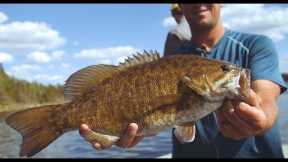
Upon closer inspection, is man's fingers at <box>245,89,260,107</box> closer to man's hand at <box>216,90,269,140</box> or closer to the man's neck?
man's hand at <box>216,90,269,140</box>

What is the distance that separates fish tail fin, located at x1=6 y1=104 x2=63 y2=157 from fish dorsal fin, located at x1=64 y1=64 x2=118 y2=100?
14 cm

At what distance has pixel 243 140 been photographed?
10.6 ft

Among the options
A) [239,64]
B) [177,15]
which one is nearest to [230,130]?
[239,64]

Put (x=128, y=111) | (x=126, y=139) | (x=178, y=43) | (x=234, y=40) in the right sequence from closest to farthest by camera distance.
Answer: (x=128, y=111)
(x=126, y=139)
(x=234, y=40)
(x=178, y=43)

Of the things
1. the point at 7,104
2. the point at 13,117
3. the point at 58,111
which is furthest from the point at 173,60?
the point at 7,104

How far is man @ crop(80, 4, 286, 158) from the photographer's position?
9.72ft

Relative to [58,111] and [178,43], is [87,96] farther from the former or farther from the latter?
[178,43]

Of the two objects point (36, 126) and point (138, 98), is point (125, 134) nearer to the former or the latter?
point (138, 98)

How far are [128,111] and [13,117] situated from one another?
71cm

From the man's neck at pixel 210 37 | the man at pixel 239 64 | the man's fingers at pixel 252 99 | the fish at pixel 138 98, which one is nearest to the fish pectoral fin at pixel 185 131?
the fish at pixel 138 98

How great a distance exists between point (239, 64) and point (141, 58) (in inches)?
40.5

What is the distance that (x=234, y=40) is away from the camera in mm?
3201

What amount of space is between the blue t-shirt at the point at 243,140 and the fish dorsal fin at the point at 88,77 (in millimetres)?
1063

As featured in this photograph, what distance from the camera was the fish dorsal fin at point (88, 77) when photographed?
242 cm
